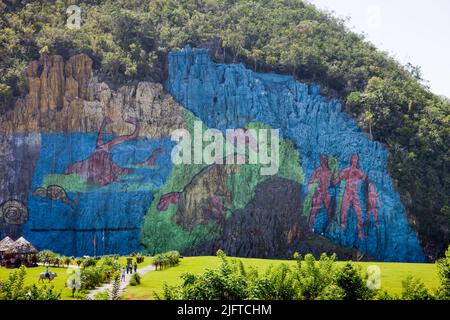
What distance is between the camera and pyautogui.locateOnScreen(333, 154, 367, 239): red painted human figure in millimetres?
40719

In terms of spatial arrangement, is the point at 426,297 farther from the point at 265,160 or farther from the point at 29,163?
the point at 29,163

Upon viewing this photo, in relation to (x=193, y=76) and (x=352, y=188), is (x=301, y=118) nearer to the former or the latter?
(x=352, y=188)

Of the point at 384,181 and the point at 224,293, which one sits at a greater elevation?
the point at 384,181

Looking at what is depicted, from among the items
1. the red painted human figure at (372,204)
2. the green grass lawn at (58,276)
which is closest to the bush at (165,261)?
the green grass lawn at (58,276)

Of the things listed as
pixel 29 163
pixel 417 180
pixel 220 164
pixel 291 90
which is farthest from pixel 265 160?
pixel 29 163

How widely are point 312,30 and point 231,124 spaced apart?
46.4 ft

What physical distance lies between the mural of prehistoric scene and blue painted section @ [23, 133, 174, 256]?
0.06 metres

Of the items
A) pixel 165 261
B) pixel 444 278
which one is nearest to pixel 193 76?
pixel 165 261

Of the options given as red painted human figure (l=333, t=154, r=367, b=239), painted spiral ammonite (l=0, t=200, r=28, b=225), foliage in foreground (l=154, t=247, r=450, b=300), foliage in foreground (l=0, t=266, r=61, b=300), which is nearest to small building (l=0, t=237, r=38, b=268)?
painted spiral ammonite (l=0, t=200, r=28, b=225)

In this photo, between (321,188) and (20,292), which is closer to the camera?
(20,292)

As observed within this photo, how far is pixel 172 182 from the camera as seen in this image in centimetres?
4041

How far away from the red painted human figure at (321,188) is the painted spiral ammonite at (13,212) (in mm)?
17763

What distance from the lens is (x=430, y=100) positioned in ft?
159

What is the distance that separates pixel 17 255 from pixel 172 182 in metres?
12.5
